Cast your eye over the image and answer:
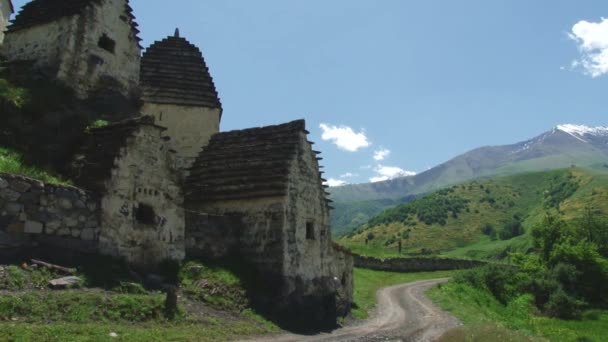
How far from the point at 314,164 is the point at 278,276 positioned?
4930 mm

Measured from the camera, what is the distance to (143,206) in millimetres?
15883

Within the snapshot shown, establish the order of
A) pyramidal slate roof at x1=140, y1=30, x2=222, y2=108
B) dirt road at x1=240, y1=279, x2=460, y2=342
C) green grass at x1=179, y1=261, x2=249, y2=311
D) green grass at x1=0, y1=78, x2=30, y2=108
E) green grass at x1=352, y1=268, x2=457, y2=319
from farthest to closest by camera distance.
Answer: green grass at x1=352, y1=268, x2=457, y2=319, pyramidal slate roof at x1=140, y1=30, x2=222, y2=108, dirt road at x1=240, y1=279, x2=460, y2=342, green grass at x1=0, y1=78, x2=30, y2=108, green grass at x1=179, y1=261, x2=249, y2=311

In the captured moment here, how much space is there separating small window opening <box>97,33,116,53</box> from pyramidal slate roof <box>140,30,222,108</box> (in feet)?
12.8

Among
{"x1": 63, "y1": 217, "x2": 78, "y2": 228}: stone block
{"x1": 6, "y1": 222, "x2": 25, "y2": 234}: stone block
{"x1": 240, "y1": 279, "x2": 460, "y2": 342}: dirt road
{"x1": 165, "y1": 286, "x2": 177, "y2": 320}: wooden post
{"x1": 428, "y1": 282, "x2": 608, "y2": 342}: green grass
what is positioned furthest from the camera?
{"x1": 428, "y1": 282, "x2": 608, "y2": 342}: green grass

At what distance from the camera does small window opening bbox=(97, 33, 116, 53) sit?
2066 centimetres

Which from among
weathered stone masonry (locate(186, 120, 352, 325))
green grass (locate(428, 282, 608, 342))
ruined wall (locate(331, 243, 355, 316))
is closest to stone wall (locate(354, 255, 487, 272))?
green grass (locate(428, 282, 608, 342))

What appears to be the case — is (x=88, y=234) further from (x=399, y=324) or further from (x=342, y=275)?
(x=342, y=275)

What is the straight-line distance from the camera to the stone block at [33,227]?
1291cm

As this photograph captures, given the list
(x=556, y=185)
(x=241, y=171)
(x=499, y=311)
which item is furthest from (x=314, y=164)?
(x=556, y=185)

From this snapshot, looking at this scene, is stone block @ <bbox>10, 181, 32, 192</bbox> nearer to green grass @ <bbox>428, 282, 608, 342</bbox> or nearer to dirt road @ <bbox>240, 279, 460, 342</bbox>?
dirt road @ <bbox>240, 279, 460, 342</bbox>

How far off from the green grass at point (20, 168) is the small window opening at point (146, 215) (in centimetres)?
221

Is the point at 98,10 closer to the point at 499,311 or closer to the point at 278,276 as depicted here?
the point at 278,276

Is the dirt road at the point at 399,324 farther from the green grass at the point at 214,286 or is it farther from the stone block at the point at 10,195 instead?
the stone block at the point at 10,195

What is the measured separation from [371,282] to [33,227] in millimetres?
31420
